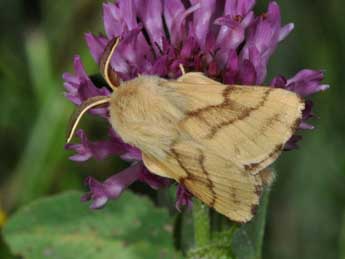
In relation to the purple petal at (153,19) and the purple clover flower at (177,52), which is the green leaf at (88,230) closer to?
the purple clover flower at (177,52)

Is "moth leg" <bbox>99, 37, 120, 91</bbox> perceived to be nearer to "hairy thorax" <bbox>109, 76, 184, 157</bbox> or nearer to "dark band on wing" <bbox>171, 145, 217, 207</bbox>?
"hairy thorax" <bbox>109, 76, 184, 157</bbox>

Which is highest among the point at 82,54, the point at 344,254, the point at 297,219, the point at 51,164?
the point at 82,54

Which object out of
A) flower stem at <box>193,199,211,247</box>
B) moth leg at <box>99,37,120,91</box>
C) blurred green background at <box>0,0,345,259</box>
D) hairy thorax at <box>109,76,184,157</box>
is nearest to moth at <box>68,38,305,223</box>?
hairy thorax at <box>109,76,184,157</box>

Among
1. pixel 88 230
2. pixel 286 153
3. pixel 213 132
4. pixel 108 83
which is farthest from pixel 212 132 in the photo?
pixel 286 153

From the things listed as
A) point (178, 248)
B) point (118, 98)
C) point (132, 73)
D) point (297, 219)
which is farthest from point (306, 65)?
point (118, 98)

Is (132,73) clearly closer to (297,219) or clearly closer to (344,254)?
(344,254)

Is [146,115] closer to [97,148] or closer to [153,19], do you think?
[97,148]
